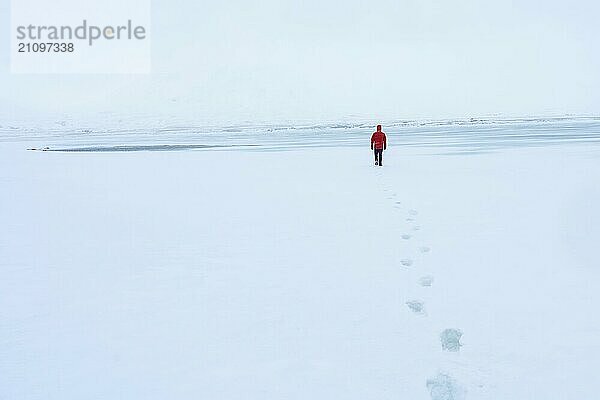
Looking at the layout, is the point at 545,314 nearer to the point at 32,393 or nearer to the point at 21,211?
the point at 32,393

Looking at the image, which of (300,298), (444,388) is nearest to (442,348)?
(444,388)

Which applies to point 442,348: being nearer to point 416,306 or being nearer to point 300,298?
point 416,306

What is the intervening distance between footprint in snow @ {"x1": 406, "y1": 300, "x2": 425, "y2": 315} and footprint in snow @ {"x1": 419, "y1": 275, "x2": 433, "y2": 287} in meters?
0.45

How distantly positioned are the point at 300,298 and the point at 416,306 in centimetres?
96

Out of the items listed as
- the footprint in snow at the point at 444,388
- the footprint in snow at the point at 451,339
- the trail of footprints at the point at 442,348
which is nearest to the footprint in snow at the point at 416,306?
the trail of footprints at the point at 442,348

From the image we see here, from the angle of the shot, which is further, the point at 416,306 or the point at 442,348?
the point at 416,306

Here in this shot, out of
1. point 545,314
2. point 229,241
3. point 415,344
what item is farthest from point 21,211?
point 545,314

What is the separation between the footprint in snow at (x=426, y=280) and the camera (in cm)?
474

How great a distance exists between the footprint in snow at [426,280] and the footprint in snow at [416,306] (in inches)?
17.7

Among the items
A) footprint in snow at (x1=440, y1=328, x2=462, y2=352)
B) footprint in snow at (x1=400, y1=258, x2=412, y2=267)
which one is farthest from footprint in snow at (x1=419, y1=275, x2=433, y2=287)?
footprint in snow at (x1=440, y1=328, x2=462, y2=352)

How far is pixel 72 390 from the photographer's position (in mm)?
3105

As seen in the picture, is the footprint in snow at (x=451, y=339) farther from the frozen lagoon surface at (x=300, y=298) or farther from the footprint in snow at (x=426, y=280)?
the footprint in snow at (x=426, y=280)

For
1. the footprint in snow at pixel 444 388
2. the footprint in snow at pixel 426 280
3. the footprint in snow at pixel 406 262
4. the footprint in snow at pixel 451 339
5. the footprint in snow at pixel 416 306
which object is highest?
the footprint in snow at pixel 406 262

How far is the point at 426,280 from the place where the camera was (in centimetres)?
484
